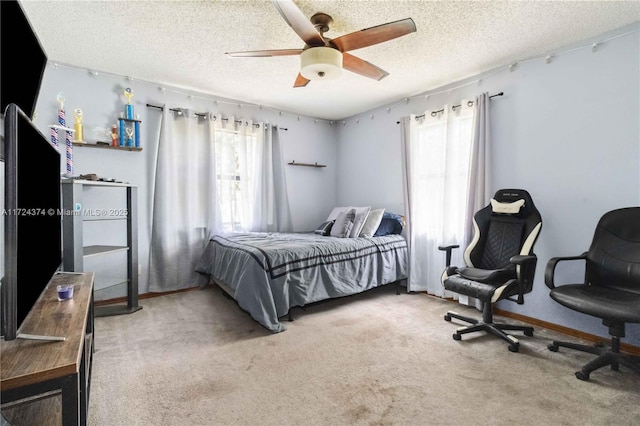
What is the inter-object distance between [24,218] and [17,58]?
2.66 feet

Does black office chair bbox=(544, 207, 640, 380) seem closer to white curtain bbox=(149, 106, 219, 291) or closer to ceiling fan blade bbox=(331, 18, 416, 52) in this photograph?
ceiling fan blade bbox=(331, 18, 416, 52)

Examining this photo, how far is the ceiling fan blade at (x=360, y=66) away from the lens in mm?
2341

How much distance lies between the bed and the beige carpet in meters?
0.24

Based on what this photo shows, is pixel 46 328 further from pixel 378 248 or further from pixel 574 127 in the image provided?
pixel 574 127

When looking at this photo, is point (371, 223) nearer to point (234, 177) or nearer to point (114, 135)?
point (234, 177)

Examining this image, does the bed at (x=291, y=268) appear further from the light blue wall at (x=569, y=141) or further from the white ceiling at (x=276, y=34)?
the white ceiling at (x=276, y=34)

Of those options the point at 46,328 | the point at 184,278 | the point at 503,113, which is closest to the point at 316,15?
the point at 503,113

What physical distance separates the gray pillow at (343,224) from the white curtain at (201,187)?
1.01m

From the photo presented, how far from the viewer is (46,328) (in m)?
1.08

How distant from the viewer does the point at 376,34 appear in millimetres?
1962

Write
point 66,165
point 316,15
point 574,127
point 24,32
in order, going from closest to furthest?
point 24,32 < point 316,15 < point 574,127 < point 66,165

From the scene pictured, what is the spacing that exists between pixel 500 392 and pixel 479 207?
1.83 meters

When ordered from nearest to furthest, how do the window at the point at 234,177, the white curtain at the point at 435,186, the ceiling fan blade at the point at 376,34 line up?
the ceiling fan blade at the point at 376,34 → the white curtain at the point at 435,186 → the window at the point at 234,177

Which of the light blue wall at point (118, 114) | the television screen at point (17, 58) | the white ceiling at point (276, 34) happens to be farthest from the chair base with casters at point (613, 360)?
the light blue wall at point (118, 114)
